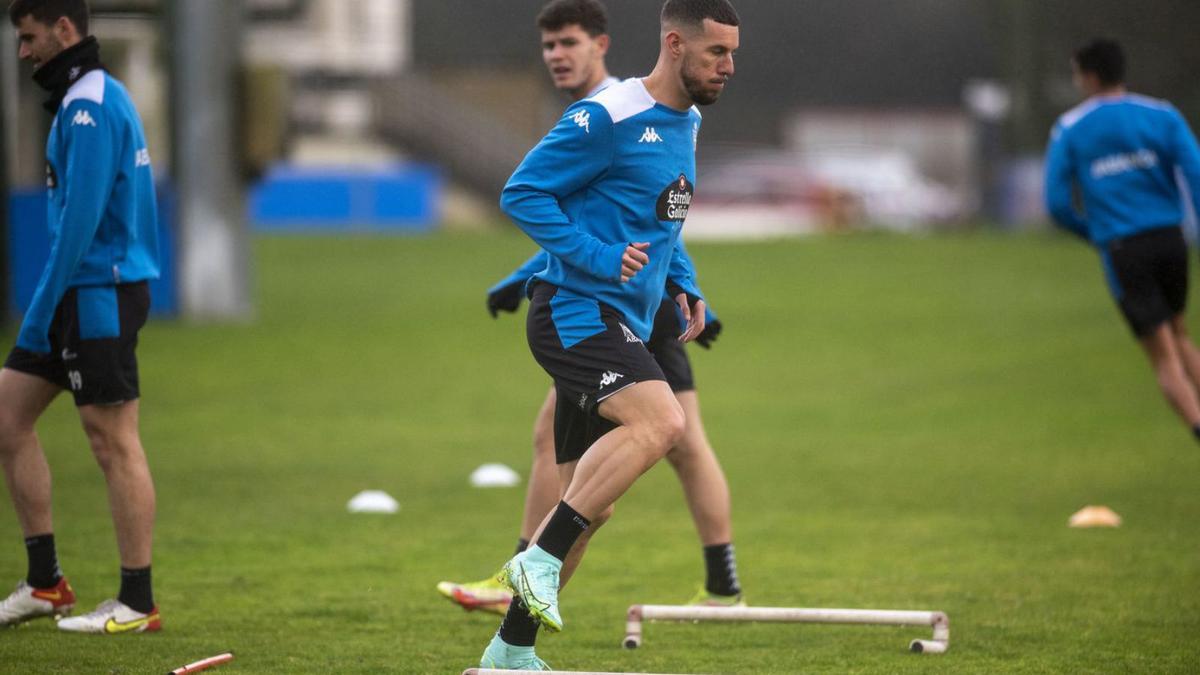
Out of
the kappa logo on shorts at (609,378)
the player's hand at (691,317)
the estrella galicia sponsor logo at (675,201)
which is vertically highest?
the estrella galicia sponsor logo at (675,201)

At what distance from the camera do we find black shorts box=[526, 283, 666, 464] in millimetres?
5539

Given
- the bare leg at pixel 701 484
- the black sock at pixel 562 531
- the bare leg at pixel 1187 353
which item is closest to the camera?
the black sock at pixel 562 531

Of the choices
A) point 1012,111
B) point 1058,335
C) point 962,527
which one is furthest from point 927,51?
point 962,527

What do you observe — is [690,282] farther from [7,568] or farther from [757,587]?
[7,568]

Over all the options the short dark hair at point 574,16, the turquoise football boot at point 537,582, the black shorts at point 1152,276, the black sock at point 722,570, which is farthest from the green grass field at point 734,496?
the short dark hair at point 574,16

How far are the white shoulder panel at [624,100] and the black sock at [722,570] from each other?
222cm

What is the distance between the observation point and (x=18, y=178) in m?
33.0

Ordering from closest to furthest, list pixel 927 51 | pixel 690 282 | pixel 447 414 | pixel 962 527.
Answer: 1. pixel 690 282
2. pixel 962 527
3. pixel 447 414
4. pixel 927 51

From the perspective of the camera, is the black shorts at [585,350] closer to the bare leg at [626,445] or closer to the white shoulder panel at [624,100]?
the bare leg at [626,445]

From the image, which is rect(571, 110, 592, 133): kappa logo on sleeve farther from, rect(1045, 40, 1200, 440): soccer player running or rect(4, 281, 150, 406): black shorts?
rect(1045, 40, 1200, 440): soccer player running

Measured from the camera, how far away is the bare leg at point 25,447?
6645 mm

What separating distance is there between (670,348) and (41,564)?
8.47 ft

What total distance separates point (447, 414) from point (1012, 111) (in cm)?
3441

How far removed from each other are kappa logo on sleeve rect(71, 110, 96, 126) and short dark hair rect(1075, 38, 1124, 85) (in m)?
5.75
